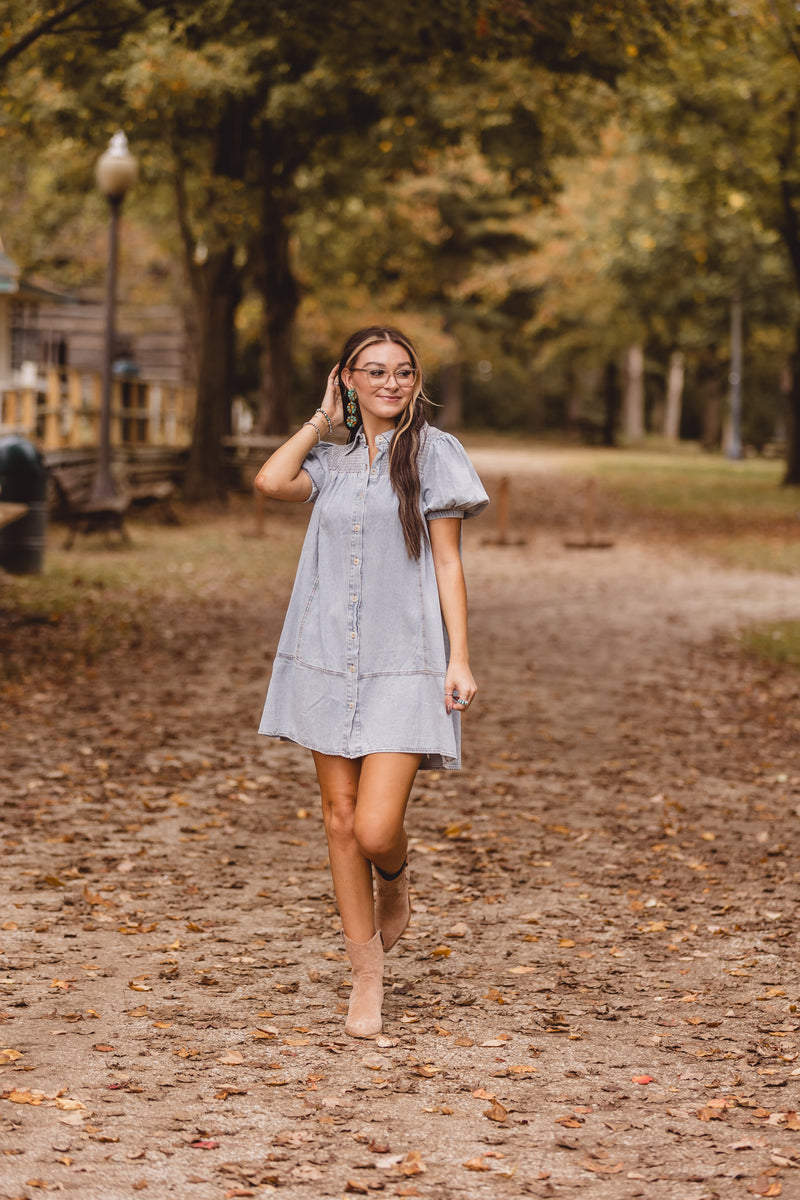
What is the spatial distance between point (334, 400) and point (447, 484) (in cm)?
44

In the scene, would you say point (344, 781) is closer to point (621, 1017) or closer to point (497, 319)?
point (621, 1017)

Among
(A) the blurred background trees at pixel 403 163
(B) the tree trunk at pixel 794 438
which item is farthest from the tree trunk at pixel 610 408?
(B) the tree trunk at pixel 794 438

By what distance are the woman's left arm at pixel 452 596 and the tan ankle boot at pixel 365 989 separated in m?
0.79

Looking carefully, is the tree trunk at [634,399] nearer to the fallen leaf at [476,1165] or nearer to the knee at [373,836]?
the knee at [373,836]

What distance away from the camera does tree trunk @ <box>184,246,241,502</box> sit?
22844 millimetres

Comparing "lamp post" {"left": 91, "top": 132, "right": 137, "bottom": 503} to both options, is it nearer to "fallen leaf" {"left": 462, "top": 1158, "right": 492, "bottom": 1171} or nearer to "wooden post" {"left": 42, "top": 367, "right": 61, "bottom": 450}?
"wooden post" {"left": 42, "top": 367, "right": 61, "bottom": 450}

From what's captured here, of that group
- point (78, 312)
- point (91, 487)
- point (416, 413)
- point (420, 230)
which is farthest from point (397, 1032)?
point (78, 312)

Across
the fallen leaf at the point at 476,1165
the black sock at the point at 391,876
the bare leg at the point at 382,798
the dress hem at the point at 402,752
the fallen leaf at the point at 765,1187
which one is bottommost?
the fallen leaf at the point at 476,1165

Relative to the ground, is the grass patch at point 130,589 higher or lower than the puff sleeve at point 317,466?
lower

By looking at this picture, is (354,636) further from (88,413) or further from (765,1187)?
(88,413)

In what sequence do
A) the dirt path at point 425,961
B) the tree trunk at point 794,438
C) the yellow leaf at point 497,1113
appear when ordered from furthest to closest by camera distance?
1. the tree trunk at point 794,438
2. the yellow leaf at point 497,1113
3. the dirt path at point 425,961

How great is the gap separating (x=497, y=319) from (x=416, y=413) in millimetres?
54555

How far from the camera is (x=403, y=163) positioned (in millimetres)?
21203

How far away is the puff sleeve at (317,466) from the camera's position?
4.40m
